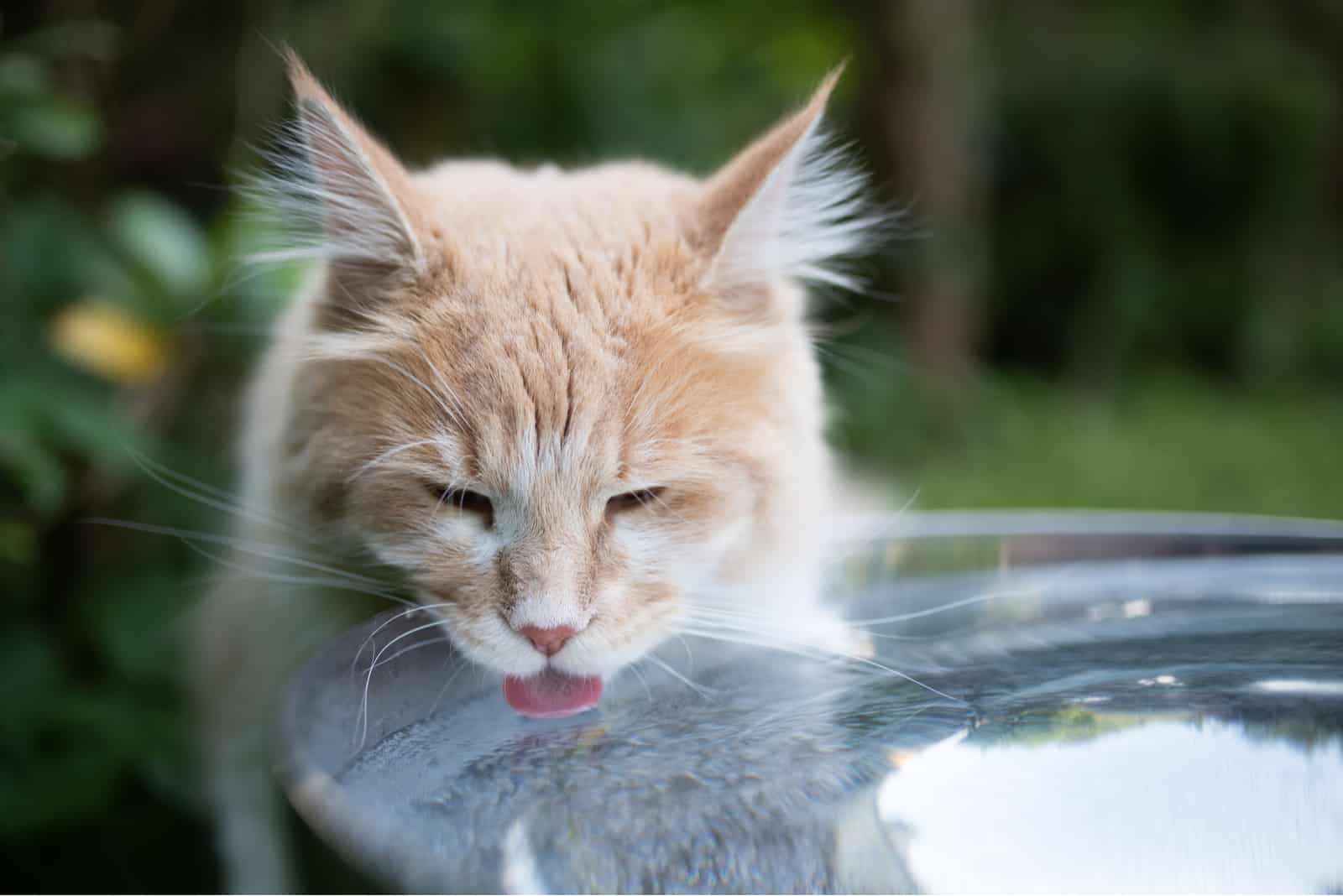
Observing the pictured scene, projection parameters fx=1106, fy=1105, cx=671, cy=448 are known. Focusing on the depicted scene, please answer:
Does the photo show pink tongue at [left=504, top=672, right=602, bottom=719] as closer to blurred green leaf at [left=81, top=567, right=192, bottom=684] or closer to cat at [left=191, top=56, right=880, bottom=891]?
cat at [left=191, top=56, right=880, bottom=891]

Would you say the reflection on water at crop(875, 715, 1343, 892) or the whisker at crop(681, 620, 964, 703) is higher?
the whisker at crop(681, 620, 964, 703)

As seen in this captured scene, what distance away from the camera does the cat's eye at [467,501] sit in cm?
156

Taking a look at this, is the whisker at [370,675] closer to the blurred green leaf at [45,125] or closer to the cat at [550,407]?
the cat at [550,407]

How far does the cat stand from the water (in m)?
0.15

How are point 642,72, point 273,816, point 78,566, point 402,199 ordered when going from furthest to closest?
1. point 642,72
2. point 78,566
3. point 273,816
4. point 402,199

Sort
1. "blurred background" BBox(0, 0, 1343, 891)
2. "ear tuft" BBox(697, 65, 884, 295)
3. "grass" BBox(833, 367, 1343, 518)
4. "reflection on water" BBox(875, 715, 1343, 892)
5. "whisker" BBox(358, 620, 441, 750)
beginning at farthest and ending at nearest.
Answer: "grass" BBox(833, 367, 1343, 518) → "blurred background" BBox(0, 0, 1343, 891) → "ear tuft" BBox(697, 65, 884, 295) → "whisker" BBox(358, 620, 441, 750) → "reflection on water" BBox(875, 715, 1343, 892)

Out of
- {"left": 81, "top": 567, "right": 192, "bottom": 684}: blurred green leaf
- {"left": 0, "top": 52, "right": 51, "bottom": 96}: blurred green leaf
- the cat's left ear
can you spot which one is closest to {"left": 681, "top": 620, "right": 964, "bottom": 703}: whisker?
the cat's left ear

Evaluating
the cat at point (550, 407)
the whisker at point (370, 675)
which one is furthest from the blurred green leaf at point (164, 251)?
the whisker at point (370, 675)

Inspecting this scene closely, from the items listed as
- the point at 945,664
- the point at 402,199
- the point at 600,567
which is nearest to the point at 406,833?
the point at 600,567

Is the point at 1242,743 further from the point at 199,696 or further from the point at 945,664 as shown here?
the point at 199,696

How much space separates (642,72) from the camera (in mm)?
4855

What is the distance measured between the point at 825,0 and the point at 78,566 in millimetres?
4551

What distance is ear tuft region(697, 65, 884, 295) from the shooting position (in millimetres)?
1676

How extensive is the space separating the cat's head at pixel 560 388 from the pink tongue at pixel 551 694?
0.07ft
